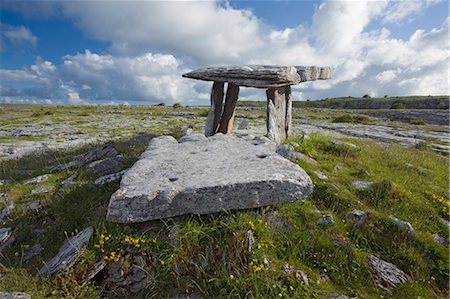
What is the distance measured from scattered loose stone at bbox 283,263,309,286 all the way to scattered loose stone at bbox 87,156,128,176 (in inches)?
257

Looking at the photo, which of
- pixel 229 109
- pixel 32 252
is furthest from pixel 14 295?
pixel 229 109

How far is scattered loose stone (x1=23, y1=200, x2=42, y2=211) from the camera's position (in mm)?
8406

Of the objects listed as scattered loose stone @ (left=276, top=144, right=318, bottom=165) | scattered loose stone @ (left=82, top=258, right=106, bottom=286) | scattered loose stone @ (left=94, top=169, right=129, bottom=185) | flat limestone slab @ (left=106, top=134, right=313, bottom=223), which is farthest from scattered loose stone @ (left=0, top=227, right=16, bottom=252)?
scattered loose stone @ (left=276, top=144, right=318, bottom=165)

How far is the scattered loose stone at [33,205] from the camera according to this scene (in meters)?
8.41

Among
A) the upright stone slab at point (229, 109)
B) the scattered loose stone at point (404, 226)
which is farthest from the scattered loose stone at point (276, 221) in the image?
the upright stone slab at point (229, 109)

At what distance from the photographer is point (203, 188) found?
6340 mm

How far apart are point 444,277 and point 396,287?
110 cm

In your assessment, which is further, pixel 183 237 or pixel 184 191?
pixel 184 191

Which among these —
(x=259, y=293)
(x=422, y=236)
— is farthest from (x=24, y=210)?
(x=422, y=236)

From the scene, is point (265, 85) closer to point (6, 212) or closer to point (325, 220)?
point (325, 220)

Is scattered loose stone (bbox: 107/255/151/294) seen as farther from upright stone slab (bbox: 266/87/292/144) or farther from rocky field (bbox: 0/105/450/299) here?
upright stone slab (bbox: 266/87/292/144)

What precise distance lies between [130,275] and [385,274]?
15.3 ft

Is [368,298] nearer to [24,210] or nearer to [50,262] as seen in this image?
[50,262]

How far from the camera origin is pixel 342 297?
528 centimetres
